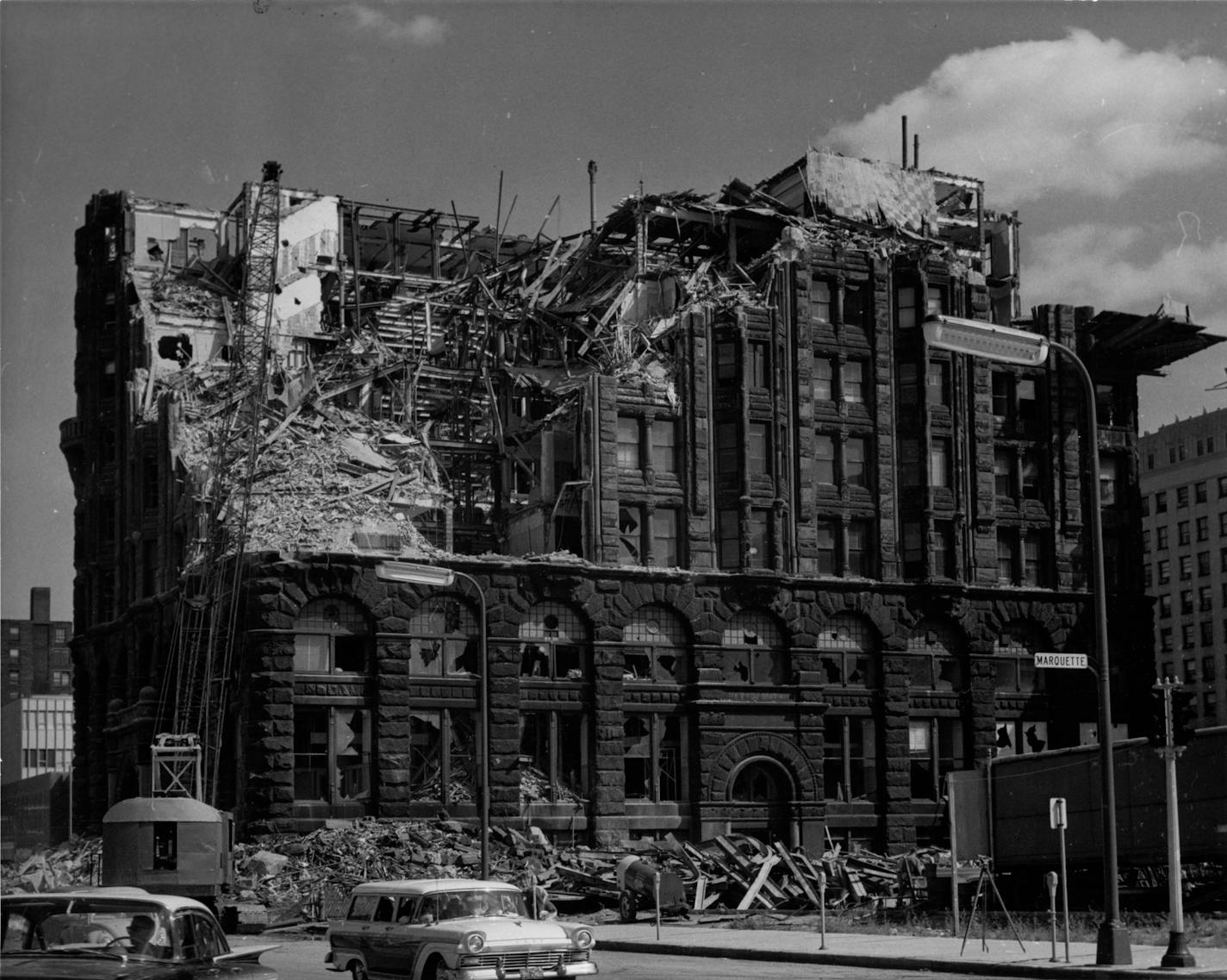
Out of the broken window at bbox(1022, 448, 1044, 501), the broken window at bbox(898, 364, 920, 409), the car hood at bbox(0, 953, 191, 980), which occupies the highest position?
the broken window at bbox(898, 364, 920, 409)

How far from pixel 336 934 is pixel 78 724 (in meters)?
56.7

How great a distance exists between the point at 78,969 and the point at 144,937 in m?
1.22

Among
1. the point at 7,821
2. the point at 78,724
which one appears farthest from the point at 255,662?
the point at 7,821

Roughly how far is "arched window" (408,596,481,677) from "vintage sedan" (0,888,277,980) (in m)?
47.7

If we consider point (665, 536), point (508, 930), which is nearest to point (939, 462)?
point (665, 536)

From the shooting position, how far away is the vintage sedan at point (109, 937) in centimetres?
1872

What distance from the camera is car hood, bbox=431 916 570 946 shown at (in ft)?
90.5

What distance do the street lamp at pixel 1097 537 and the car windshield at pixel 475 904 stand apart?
1025cm

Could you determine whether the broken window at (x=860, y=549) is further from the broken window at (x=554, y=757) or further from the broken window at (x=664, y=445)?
the broken window at (x=554, y=757)

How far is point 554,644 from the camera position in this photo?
Answer: 70250mm

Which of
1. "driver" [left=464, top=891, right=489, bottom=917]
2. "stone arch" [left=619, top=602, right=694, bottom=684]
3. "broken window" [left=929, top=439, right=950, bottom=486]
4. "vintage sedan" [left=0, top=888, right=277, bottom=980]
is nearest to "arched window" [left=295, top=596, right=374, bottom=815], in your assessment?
"stone arch" [left=619, top=602, right=694, bottom=684]

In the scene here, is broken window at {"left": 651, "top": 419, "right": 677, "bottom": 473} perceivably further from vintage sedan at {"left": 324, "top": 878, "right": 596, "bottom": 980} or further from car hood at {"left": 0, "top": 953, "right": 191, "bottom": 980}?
car hood at {"left": 0, "top": 953, "right": 191, "bottom": 980}

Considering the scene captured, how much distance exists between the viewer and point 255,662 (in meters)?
65.2

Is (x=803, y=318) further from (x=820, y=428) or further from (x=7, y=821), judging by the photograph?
(x=7, y=821)
